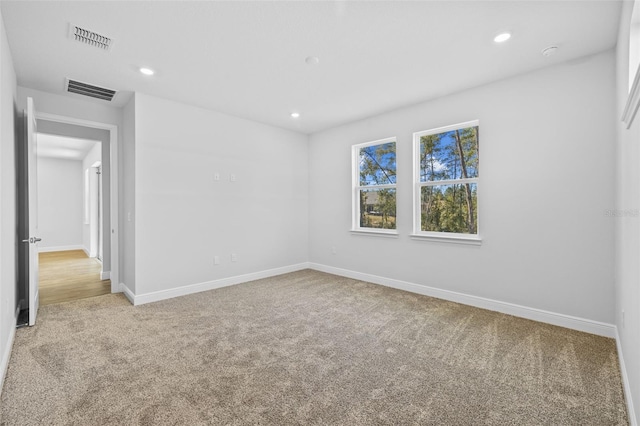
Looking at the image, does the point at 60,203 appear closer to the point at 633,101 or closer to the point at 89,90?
the point at 89,90

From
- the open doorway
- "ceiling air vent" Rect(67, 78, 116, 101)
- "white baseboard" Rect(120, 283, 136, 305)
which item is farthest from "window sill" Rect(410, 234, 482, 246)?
the open doorway

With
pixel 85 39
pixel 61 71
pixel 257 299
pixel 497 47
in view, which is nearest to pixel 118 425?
pixel 257 299

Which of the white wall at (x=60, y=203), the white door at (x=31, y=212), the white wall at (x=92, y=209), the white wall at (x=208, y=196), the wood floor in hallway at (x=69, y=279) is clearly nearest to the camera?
the white door at (x=31, y=212)

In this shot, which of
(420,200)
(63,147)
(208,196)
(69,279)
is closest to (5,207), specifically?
(208,196)

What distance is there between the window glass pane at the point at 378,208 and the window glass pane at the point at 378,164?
0.53 feet

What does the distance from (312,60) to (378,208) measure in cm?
255

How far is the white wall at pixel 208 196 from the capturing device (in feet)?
12.3

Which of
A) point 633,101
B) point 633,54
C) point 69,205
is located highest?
point 633,54

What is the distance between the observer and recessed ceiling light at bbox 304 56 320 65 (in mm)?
2801

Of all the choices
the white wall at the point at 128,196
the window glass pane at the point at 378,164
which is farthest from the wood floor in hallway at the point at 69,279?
the window glass pane at the point at 378,164

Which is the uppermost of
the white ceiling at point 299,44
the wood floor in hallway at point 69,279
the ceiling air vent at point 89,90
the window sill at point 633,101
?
the ceiling air vent at point 89,90

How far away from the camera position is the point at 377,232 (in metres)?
4.55

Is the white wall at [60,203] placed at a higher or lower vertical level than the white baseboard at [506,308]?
higher

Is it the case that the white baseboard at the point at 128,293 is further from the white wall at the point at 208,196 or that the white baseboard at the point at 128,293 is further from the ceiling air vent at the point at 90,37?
the ceiling air vent at the point at 90,37
